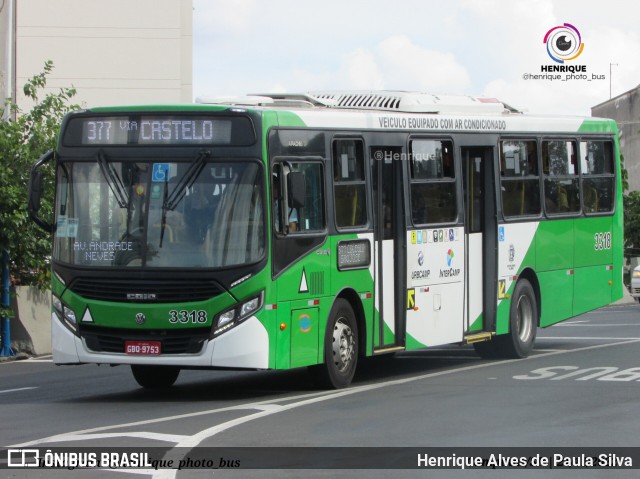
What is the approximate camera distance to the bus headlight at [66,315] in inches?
574

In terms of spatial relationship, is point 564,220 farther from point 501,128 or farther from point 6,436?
point 6,436

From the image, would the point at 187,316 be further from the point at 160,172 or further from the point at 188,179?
the point at 160,172

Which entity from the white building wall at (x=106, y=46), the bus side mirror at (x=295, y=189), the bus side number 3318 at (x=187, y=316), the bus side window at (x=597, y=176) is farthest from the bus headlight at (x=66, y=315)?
the white building wall at (x=106, y=46)

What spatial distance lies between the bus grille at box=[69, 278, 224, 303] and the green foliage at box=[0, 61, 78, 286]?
7.78 meters

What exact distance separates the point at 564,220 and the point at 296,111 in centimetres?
655

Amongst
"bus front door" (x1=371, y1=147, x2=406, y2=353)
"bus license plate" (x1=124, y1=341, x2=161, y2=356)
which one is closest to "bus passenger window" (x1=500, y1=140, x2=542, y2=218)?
"bus front door" (x1=371, y1=147, x2=406, y2=353)

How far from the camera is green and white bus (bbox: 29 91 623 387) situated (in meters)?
14.0

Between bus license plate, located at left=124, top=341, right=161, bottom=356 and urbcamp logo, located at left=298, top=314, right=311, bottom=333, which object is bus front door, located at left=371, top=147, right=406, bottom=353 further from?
bus license plate, located at left=124, top=341, right=161, bottom=356

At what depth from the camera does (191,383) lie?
1697 centimetres

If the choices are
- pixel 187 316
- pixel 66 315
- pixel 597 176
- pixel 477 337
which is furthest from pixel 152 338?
pixel 597 176

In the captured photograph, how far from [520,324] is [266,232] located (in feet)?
21.3

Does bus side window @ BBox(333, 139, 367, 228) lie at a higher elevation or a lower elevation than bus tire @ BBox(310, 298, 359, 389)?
higher

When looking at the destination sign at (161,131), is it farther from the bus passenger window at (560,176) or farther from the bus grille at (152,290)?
the bus passenger window at (560,176)

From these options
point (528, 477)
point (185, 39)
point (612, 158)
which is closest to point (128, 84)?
point (185, 39)
